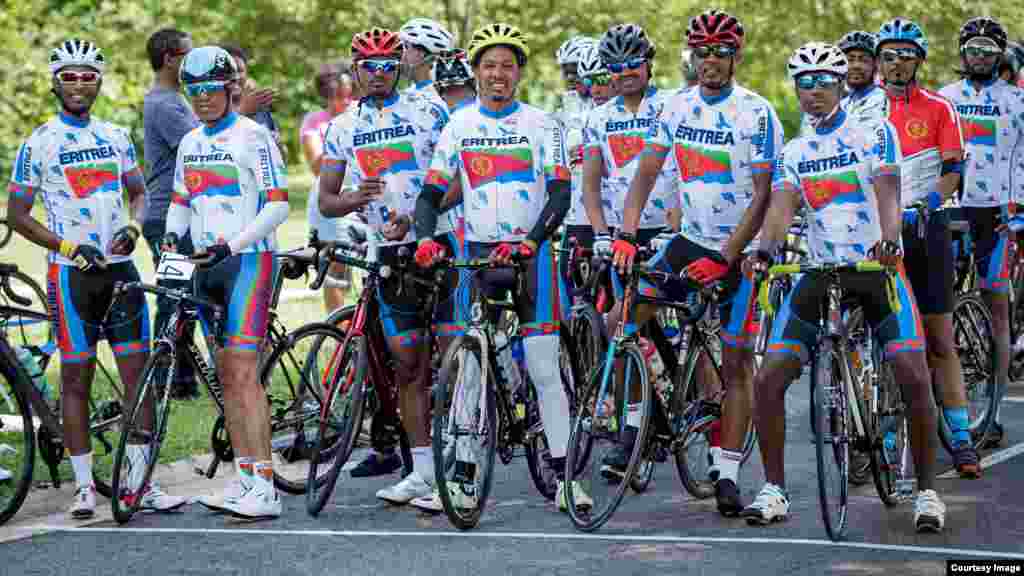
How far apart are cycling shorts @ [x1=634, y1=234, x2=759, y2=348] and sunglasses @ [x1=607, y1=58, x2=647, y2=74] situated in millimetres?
1214

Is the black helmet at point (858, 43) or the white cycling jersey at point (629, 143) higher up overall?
the black helmet at point (858, 43)

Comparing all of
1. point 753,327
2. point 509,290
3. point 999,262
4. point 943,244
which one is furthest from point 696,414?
point 999,262

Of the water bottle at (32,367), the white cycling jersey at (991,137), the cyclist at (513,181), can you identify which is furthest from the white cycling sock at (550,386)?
the white cycling jersey at (991,137)

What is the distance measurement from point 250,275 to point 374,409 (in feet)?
3.72

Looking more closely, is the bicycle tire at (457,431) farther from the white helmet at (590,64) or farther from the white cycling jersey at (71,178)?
the white helmet at (590,64)

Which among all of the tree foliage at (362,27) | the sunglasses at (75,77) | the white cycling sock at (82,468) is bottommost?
the white cycling sock at (82,468)

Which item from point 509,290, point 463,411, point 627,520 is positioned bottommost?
point 627,520

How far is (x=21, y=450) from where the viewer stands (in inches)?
383

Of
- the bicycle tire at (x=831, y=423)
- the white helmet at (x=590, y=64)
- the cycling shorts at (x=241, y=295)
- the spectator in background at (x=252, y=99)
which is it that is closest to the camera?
the bicycle tire at (x=831, y=423)

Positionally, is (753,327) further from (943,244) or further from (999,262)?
(999,262)

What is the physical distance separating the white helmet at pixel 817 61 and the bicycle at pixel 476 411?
166 cm

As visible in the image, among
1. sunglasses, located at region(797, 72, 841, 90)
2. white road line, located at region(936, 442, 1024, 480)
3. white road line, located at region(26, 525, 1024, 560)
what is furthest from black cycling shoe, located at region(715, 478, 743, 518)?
sunglasses, located at region(797, 72, 841, 90)

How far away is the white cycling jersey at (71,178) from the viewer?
941 centimetres

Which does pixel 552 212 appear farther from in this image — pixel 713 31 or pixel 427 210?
Answer: pixel 713 31
